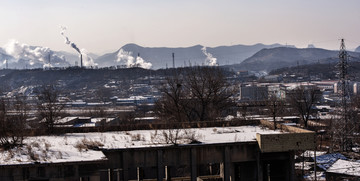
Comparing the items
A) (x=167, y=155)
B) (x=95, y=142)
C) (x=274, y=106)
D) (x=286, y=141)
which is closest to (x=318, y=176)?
(x=274, y=106)

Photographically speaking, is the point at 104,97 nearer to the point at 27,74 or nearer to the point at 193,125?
the point at 27,74

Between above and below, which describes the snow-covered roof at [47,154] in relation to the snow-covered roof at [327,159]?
above

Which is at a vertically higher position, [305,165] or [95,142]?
[95,142]

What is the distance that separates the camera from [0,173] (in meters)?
11.9

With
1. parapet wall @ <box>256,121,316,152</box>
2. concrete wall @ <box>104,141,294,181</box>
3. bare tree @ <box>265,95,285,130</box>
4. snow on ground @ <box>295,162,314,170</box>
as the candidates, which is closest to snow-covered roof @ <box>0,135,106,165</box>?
concrete wall @ <box>104,141,294,181</box>

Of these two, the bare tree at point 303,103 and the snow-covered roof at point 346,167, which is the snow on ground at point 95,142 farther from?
the bare tree at point 303,103

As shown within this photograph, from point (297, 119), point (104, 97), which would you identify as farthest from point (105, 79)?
point (297, 119)

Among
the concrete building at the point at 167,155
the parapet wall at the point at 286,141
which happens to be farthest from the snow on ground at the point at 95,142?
the parapet wall at the point at 286,141

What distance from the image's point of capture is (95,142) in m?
14.4

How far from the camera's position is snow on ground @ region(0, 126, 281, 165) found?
12656 mm

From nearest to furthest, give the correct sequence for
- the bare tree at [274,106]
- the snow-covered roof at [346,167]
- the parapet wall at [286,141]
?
the parapet wall at [286,141]
the bare tree at [274,106]
the snow-covered roof at [346,167]

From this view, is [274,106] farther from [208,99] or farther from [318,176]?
[208,99]

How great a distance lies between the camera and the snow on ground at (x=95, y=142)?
12656 millimetres

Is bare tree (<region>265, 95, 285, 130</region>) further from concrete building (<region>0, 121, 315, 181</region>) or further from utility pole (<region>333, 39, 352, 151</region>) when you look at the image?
utility pole (<region>333, 39, 352, 151</region>)
